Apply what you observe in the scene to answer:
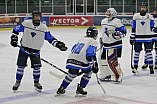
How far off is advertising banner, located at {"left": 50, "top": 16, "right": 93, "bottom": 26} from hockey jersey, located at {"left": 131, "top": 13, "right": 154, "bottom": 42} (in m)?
13.1

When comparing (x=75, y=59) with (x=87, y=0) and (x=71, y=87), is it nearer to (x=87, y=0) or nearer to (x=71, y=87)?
(x=71, y=87)

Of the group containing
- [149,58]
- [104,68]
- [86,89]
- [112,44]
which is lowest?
[86,89]

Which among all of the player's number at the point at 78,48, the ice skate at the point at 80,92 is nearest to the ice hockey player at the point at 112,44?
the ice skate at the point at 80,92

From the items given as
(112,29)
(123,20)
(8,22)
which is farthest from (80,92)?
(123,20)

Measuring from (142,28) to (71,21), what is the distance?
44.0ft

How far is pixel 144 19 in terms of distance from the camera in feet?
25.1

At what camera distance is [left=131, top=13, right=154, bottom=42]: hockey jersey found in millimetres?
7652

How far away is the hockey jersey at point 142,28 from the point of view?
7652 millimetres

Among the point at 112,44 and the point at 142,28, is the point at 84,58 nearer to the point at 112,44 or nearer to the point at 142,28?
the point at 112,44

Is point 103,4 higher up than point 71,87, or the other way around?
point 103,4

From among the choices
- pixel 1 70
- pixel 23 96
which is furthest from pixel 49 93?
pixel 1 70

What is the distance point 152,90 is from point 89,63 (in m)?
1.19

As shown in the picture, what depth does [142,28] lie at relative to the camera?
7.69 m

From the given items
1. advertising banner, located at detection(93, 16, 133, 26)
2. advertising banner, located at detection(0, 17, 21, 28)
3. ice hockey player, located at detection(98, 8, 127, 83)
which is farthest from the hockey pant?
advertising banner, located at detection(93, 16, 133, 26)
